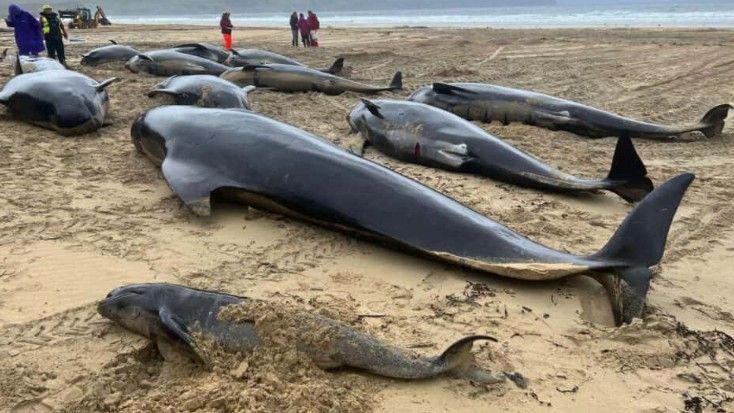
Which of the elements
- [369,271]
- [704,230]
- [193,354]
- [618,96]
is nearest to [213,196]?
[369,271]

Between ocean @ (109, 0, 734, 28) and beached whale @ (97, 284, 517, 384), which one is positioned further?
ocean @ (109, 0, 734, 28)

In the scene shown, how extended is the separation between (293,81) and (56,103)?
17.1ft

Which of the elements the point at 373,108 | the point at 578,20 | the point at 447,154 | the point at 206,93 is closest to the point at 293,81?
the point at 206,93

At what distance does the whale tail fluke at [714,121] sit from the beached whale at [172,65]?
9843 millimetres

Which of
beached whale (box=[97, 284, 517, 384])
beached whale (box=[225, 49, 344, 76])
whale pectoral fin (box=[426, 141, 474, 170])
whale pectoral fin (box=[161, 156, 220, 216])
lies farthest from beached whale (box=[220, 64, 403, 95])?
beached whale (box=[97, 284, 517, 384])

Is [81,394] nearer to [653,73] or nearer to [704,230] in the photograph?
[704,230]

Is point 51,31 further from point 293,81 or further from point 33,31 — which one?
point 293,81

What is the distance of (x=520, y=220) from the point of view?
5652 millimetres

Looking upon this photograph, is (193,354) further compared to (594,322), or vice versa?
(594,322)

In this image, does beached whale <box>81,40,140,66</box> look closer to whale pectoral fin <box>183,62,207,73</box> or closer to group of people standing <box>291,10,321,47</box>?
whale pectoral fin <box>183,62,207,73</box>

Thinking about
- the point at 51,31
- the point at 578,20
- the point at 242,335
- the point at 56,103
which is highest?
the point at 51,31

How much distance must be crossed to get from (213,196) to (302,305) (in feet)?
6.69

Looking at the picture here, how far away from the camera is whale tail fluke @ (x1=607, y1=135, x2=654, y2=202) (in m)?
5.93

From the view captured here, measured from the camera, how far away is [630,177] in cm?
599
